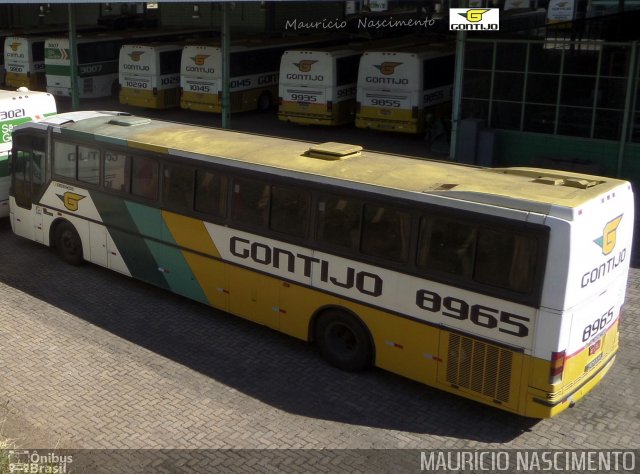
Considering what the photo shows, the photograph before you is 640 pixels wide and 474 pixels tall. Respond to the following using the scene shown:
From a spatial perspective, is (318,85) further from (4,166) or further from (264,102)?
(4,166)

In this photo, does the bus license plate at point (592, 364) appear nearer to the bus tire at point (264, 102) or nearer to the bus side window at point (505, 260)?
the bus side window at point (505, 260)

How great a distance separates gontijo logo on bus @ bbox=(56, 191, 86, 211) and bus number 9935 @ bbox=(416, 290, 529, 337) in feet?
22.0

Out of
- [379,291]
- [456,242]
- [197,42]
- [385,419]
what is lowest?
[385,419]

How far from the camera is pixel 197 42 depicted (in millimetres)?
28578

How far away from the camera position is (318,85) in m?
25.2

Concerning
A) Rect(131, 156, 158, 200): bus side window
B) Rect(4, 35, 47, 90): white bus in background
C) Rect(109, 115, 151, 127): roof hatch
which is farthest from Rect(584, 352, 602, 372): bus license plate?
Rect(4, 35, 47, 90): white bus in background

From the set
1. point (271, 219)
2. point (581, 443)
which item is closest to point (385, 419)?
point (581, 443)

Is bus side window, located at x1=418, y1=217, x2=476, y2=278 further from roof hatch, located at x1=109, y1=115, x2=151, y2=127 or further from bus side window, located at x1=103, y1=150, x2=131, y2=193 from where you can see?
Answer: roof hatch, located at x1=109, y1=115, x2=151, y2=127

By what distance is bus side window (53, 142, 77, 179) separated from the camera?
1310 cm

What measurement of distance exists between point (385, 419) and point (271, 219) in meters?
3.06

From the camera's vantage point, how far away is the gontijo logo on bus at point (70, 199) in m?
13.2

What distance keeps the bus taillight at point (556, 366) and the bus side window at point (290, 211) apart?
354 cm

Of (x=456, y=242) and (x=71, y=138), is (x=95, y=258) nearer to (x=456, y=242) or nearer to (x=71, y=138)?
(x=71, y=138)

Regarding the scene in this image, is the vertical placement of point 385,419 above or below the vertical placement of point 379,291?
below
